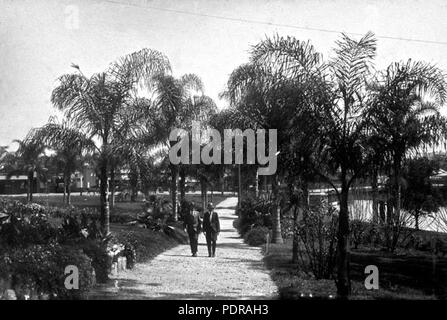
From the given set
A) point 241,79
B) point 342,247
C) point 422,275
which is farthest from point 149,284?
point 422,275

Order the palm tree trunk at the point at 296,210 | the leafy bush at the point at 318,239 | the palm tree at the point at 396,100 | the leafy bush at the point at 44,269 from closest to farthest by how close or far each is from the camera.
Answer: the leafy bush at the point at 44,269
the palm tree at the point at 396,100
the leafy bush at the point at 318,239
the palm tree trunk at the point at 296,210

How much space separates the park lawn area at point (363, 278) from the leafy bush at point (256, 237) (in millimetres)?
2246

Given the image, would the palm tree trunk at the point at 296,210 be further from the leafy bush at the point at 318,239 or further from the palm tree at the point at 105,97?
the palm tree at the point at 105,97

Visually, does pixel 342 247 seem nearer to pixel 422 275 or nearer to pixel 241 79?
pixel 422 275

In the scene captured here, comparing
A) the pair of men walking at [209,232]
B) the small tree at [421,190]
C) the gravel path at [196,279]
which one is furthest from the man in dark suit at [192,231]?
the small tree at [421,190]

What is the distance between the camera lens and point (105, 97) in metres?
12.8

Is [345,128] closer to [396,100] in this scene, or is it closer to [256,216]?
[396,100]

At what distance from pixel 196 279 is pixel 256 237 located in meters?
7.17

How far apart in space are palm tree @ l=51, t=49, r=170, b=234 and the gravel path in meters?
2.08

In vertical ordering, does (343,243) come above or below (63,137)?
below

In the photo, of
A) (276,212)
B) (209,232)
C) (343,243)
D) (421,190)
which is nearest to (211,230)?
(209,232)

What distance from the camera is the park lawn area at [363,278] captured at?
27.2ft
